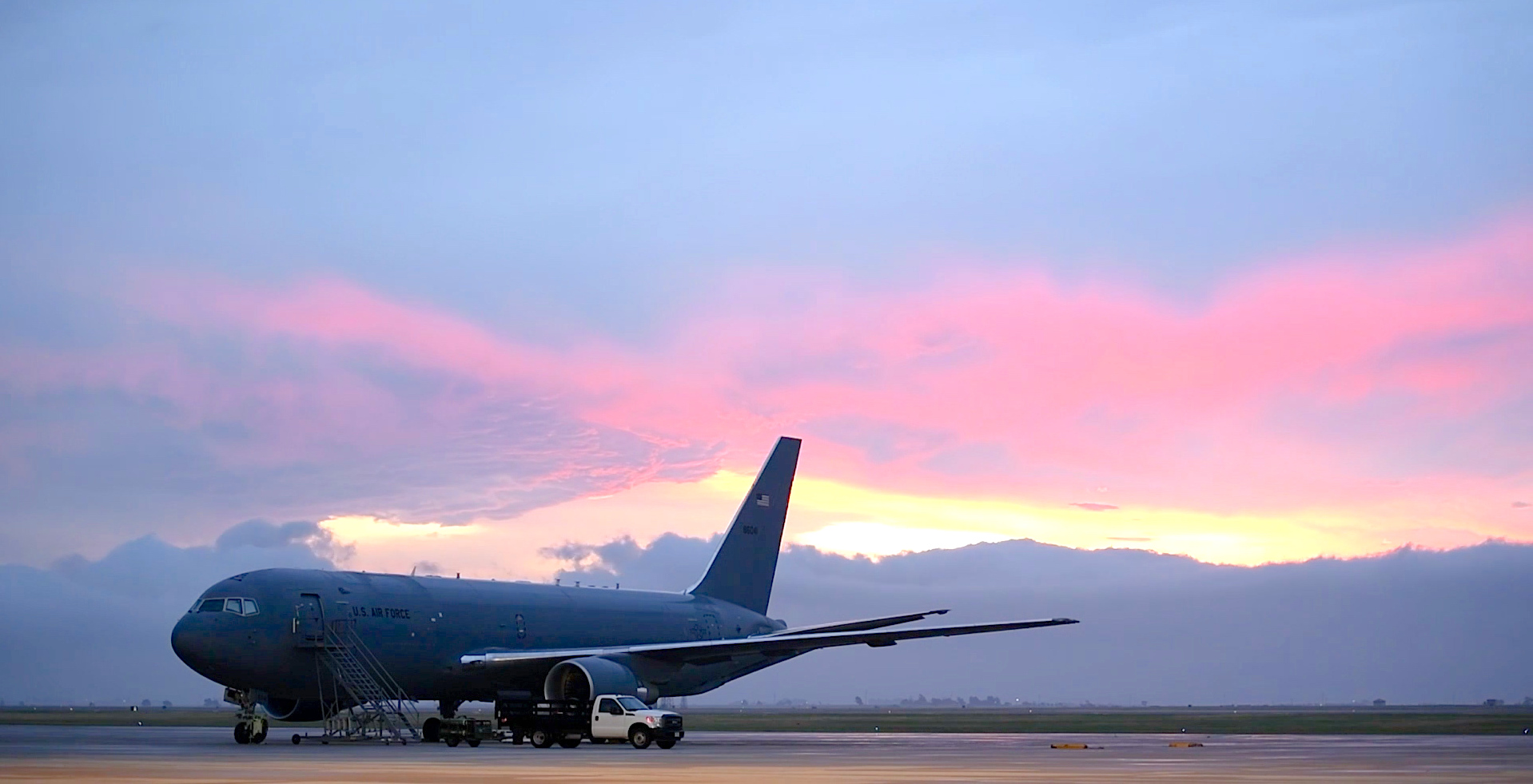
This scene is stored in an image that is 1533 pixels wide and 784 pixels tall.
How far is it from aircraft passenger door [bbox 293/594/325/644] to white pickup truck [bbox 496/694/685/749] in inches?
256

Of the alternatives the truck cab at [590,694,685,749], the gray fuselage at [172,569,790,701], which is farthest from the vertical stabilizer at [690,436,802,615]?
the truck cab at [590,694,685,749]

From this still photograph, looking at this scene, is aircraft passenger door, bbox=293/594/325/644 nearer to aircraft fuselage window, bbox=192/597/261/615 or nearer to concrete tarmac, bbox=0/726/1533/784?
aircraft fuselage window, bbox=192/597/261/615

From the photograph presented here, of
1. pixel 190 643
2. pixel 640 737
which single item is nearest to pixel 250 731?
pixel 190 643

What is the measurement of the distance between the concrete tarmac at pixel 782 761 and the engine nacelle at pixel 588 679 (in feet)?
6.28

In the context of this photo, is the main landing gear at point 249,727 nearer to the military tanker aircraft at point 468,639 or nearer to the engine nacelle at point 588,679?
the military tanker aircraft at point 468,639

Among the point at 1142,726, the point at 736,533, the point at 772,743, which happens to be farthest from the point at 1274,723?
the point at 772,743

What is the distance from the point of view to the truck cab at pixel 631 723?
3962cm

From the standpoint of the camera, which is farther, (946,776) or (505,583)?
(505,583)

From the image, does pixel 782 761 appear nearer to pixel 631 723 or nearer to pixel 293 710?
pixel 631 723

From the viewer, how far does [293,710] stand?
47.2 m

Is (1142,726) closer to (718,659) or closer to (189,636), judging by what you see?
(718,659)

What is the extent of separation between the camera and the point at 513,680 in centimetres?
5116

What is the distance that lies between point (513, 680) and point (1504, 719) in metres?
Answer: 47.0

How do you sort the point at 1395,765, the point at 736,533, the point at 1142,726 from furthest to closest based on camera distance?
the point at 1142,726, the point at 736,533, the point at 1395,765
